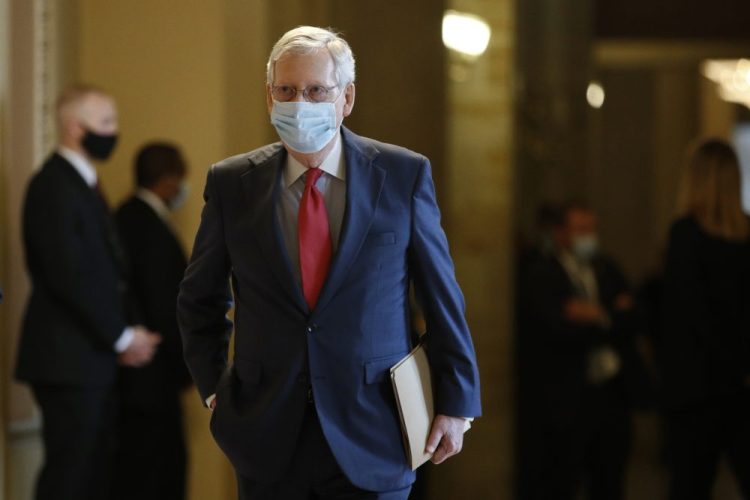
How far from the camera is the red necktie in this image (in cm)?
281

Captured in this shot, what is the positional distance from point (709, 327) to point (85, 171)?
95.4 inches

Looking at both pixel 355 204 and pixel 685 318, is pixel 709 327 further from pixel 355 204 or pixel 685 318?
pixel 355 204

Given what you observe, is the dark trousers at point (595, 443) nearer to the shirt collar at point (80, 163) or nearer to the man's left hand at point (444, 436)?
the shirt collar at point (80, 163)

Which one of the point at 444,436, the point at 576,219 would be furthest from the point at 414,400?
the point at 576,219

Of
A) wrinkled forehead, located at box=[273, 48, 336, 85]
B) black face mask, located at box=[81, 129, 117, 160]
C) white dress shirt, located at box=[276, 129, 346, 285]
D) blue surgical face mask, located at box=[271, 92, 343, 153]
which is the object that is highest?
wrinkled forehead, located at box=[273, 48, 336, 85]

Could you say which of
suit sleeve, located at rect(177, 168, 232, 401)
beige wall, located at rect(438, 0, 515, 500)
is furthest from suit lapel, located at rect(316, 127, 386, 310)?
beige wall, located at rect(438, 0, 515, 500)

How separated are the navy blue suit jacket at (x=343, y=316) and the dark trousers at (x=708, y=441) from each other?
2.45 metres

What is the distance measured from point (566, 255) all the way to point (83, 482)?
2.44 meters

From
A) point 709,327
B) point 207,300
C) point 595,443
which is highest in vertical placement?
point 207,300

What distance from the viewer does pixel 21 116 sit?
211 inches

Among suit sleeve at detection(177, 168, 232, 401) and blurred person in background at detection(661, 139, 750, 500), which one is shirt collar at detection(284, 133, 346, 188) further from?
blurred person in background at detection(661, 139, 750, 500)

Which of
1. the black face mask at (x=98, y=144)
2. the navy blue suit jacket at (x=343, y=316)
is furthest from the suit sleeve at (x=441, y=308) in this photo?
the black face mask at (x=98, y=144)

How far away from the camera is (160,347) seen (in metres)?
5.47

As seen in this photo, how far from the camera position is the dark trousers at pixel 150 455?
18.3ft
